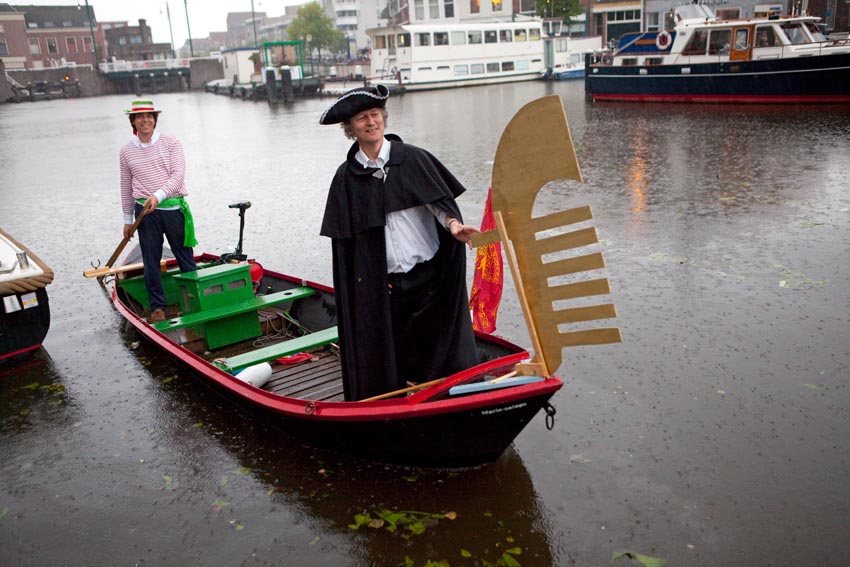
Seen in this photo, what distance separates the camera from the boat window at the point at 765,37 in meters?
20.5

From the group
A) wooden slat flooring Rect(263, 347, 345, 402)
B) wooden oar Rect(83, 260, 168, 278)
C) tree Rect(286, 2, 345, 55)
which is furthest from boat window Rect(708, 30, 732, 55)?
tree Rect(286, 2, 345, 55)

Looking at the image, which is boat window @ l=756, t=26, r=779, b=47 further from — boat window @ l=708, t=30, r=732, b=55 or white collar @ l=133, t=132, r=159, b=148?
white collar @ l=133, t=132, r=159, b=148

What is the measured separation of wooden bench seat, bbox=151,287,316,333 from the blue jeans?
1.46 feet

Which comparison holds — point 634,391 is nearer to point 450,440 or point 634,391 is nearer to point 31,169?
point 450,440

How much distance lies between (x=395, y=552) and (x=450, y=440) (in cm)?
65

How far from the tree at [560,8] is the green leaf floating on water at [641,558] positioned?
5226 centimetres

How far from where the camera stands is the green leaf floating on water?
329 cm

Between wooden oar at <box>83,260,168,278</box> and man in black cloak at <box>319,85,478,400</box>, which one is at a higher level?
man in black cloak at <box>319,85,478,400</box>

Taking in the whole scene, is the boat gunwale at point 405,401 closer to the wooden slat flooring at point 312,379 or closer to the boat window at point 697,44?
the wooden slat flooring at point 312,379

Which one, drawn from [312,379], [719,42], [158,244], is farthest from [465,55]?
[312,379]

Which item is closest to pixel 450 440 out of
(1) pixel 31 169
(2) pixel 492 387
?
(2) pixel 492 387

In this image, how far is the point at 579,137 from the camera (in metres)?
17.2

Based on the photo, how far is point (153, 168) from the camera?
611cm

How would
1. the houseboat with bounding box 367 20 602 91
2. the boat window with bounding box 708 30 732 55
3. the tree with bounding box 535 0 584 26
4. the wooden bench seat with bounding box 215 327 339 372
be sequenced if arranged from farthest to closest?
1. the tree with bounding box 535 0 584 26
2. the houseboat with bounding box 367 20 602 91
3. the boat window with bounding box 708 30 732 55
4. the wooden bench seat with bounding box 215 327 339 372
